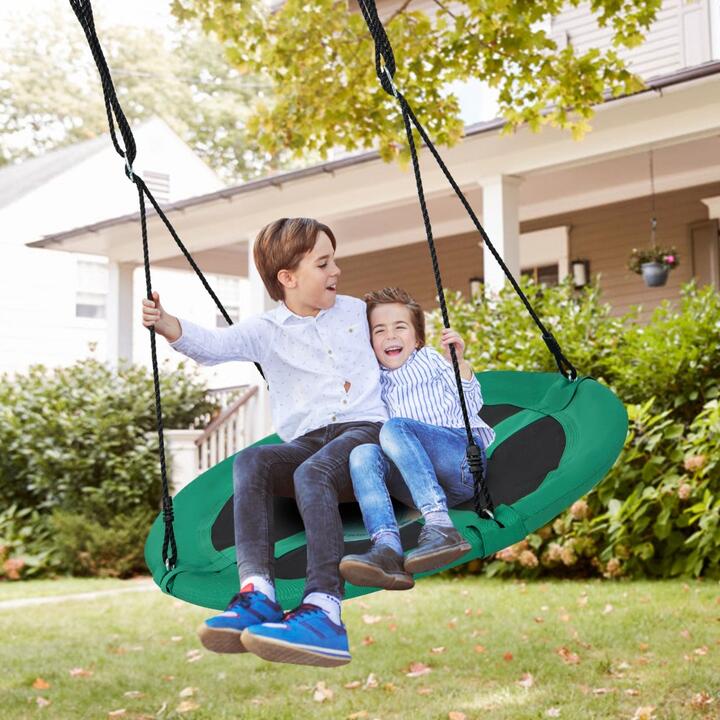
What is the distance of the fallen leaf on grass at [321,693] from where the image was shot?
5188 mm

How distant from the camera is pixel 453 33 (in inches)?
260

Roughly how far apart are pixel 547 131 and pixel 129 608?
18.1 feet

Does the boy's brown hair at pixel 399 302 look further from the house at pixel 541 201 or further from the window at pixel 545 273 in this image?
the window at pixel 545 273

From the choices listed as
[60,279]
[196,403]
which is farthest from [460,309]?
[60,279]

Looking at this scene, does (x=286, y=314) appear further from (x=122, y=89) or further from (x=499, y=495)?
(x=122, y=89)

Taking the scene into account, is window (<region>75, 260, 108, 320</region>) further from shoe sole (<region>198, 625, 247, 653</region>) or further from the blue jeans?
shoe sole (<region>198, 625, 247, 653</region>)

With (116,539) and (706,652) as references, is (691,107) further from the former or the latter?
(116,539)

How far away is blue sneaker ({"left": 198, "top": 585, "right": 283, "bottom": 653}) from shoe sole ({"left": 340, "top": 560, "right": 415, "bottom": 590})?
0.20 meters

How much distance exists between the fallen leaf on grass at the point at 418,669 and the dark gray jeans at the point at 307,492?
2936 millimetres

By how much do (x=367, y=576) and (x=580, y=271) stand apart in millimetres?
10197

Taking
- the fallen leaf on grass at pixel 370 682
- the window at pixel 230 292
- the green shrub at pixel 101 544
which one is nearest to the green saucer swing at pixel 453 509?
the fallen leaf on grass at pixel 370 682

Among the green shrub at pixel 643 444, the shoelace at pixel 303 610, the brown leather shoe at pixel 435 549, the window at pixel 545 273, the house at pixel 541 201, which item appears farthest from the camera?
the window at pixel 545 273

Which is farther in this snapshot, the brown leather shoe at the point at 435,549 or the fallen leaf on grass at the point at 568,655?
the fallen leaf on grass at the point at 568,655

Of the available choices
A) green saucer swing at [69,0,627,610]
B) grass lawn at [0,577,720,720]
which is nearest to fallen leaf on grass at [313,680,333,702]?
grass lawn at [0,577,720,720]
